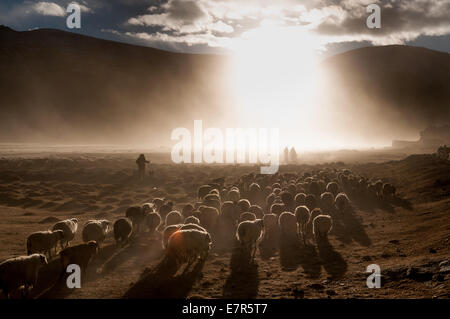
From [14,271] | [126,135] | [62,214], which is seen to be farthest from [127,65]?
[14,271]

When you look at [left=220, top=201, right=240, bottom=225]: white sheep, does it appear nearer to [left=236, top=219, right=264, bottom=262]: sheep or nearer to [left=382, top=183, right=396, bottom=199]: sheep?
[left=236, top=219, right=264, bottom=262]: sheep

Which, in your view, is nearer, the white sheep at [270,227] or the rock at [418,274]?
the rock at [418,274]

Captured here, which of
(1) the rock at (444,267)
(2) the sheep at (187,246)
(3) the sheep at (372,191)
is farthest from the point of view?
(3) the sheep at (372,191)

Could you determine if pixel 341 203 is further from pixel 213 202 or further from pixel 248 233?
pixel 248 233

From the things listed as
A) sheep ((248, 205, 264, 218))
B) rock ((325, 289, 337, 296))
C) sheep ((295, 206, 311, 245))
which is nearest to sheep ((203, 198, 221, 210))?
sheep ((248, 205, 264, 218))

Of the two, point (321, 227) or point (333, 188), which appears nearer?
point (321, 227)

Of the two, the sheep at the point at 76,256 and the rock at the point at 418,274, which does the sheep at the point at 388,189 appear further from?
the sheep at the point at 76,256

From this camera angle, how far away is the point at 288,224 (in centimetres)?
1237

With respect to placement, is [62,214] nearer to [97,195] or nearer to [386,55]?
[97,195]

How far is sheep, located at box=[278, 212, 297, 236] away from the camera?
12.4 m

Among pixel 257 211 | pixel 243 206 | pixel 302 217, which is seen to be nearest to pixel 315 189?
pixel 243 206

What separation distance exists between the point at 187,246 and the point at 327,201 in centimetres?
1096

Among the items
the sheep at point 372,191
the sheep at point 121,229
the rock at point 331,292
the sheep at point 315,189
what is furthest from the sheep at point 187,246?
the sheep at point 372,191

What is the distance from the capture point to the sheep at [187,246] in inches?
346
